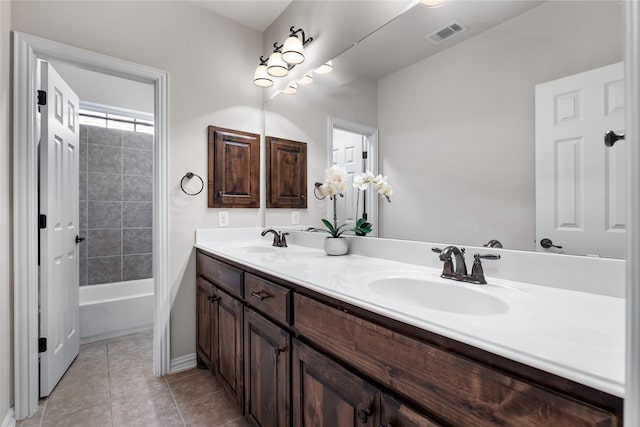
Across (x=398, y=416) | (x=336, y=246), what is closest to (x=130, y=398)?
(x=336, y=246)

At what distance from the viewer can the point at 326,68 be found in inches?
76.4

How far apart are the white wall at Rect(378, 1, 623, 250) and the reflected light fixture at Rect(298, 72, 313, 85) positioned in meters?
0.74

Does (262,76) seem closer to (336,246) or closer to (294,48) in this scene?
(294,48)

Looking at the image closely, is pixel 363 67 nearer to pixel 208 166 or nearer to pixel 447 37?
pixel 447 37

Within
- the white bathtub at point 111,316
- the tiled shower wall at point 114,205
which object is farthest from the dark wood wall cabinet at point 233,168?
the tiled shower wall at point 114,205

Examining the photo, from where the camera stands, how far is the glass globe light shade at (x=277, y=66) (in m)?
2.17

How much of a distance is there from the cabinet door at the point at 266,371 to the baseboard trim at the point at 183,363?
97cm

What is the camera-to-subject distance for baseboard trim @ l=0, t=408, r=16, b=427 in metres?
1.53

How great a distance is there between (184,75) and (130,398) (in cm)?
209

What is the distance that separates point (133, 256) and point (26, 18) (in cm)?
239

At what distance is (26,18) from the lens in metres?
1.69

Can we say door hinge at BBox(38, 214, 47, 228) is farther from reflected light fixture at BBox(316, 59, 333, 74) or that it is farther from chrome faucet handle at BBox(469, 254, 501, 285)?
chrome faucet handle at BBox(469, 254, 501, 285)

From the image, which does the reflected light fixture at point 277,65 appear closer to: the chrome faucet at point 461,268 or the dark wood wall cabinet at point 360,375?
the dark wood wall cabinet at point 360,375

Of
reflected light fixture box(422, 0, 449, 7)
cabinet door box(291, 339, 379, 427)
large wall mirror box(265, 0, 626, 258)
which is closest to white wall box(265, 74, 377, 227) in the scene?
large wall mirror box(265, 0, 626, 258)
